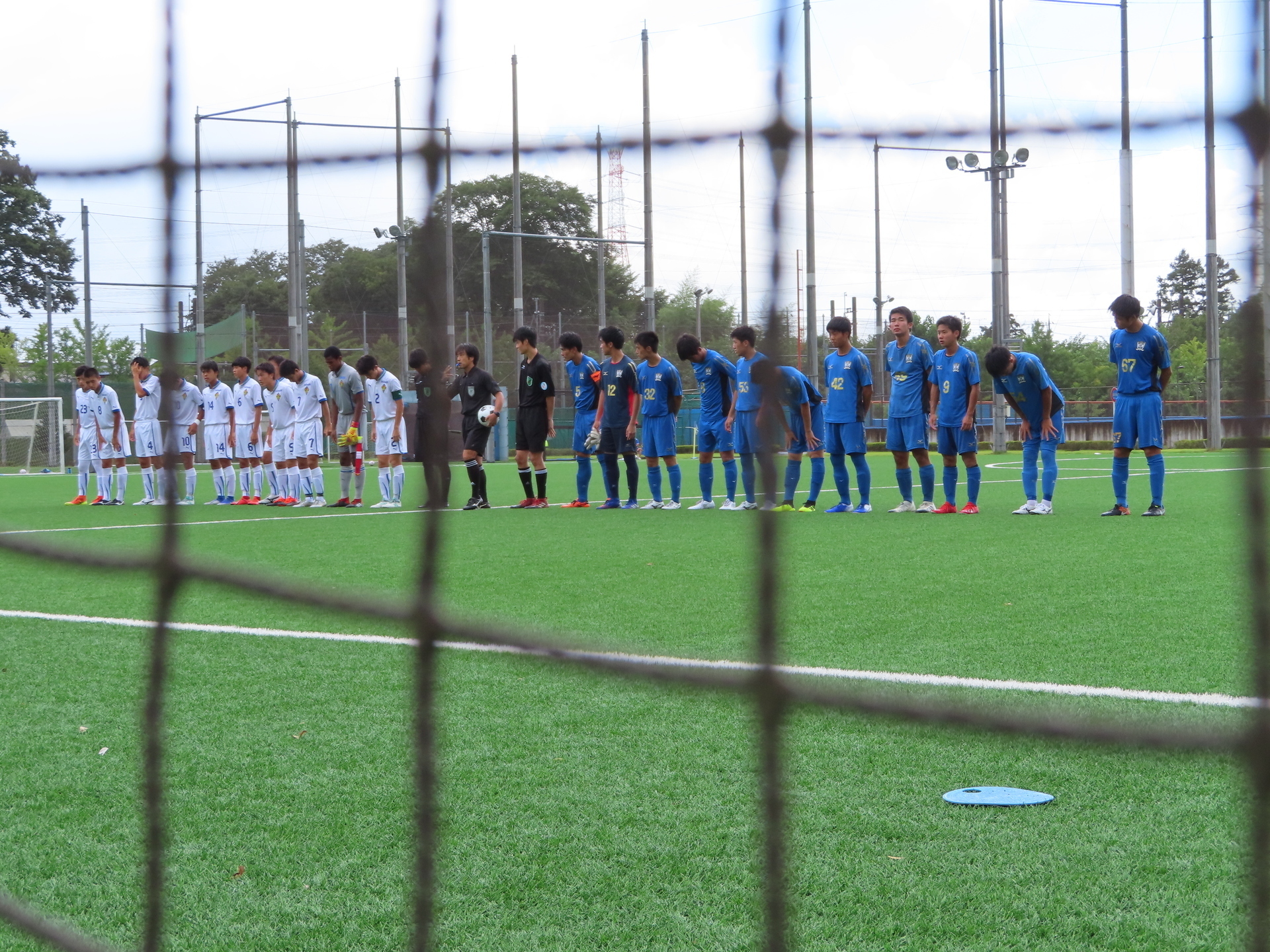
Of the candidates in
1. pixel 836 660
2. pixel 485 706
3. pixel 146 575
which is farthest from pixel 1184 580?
pixel 146 575

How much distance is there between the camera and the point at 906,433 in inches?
433

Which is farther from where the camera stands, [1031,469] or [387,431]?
[387,431]

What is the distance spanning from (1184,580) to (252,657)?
4.13 m

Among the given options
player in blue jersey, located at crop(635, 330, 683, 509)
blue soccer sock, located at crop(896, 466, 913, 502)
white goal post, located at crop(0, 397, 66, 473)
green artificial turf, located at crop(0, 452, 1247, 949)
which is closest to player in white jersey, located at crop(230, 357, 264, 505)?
player in blue jersey, located at crop(635, 330, 683, 509)

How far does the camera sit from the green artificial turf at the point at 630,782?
7.61 feet

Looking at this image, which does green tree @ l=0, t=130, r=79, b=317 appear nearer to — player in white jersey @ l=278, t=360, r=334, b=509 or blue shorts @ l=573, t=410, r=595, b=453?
blue shorts @ l=573, t=410, r=595, b=453

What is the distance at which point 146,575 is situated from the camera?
6.20 feet

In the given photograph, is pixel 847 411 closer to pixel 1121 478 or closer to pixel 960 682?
pixel 1121 478

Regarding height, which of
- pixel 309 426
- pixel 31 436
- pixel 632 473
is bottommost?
pixel 632 473

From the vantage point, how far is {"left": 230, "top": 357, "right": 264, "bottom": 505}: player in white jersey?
564 inches

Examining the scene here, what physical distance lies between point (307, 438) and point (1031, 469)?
7.11m

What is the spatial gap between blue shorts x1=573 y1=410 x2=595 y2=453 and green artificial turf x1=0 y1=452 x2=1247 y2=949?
6261mm

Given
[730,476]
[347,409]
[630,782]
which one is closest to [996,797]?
[630,782]

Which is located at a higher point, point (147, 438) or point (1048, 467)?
point (147, 438)
